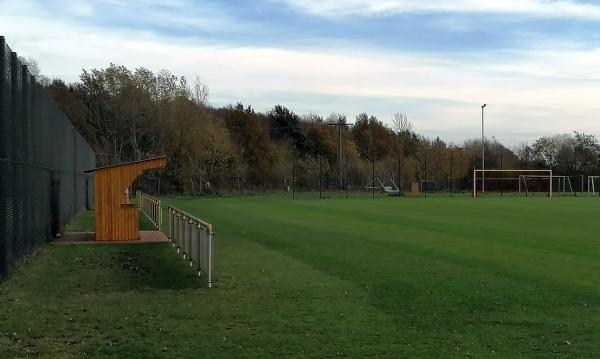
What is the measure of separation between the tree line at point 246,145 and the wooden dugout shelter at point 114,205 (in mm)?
48268

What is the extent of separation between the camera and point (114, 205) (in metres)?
18.9

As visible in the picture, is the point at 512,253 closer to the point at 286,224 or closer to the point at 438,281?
the point at 438,281

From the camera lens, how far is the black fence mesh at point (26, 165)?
1237 cm

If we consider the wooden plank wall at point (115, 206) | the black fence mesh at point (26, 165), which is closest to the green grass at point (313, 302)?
the black fence mesh at point (26, 165)

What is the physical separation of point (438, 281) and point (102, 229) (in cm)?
1040

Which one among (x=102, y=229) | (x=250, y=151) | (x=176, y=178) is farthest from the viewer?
(x=250, y=151)

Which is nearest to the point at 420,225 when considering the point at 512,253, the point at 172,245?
the point at 512,253

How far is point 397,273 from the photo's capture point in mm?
12672

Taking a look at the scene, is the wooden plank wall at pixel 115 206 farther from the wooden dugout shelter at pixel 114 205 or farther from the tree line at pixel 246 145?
the tree line at pixel 246 145

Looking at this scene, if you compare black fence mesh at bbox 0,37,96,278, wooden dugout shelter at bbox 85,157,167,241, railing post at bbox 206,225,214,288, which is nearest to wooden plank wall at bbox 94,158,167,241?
wooden dugout shelter at bbox 85,157,167,241

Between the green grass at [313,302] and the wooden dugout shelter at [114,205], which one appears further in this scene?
the wooden dugout shelter at [114,205]

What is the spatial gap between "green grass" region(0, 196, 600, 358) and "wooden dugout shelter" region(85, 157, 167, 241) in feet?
4.57

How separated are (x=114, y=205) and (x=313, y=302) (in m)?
10.5

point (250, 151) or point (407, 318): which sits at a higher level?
point (250, 151)
